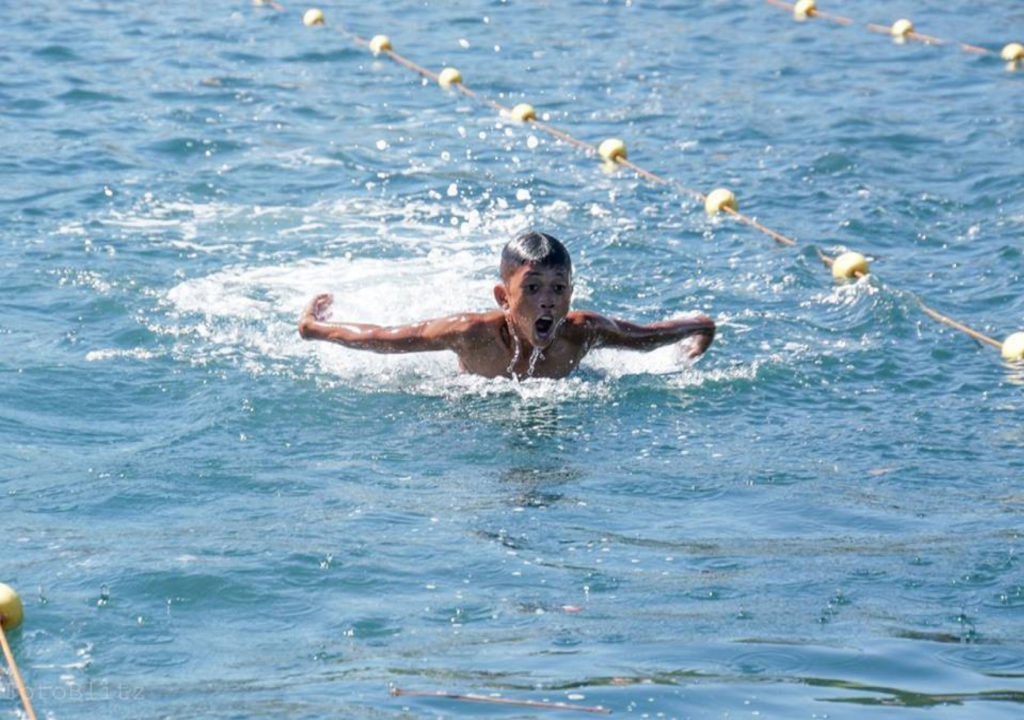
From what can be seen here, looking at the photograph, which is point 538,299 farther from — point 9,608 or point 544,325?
point 9,608

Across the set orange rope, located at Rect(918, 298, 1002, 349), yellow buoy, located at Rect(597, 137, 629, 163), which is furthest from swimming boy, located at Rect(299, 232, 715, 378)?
yellow buoy, located at Rect(597, 137, 629, 163)

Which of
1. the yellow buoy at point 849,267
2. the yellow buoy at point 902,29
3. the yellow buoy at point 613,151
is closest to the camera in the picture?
the yellow buoy at point 849,267

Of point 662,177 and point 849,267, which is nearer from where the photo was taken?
point 849,267

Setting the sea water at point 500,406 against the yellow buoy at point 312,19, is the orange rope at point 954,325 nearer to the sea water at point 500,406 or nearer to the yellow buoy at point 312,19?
the sea water at point 500,406

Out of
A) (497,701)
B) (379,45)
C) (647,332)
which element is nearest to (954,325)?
(647,332)

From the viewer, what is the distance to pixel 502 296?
8.14m

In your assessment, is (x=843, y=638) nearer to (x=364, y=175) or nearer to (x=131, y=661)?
(x=131, y=661)

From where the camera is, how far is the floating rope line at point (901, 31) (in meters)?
16.0

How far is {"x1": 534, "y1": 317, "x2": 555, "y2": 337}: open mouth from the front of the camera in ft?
26.0

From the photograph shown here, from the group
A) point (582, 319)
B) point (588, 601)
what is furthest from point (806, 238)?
point (588, 601)

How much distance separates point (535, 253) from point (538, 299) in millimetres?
218

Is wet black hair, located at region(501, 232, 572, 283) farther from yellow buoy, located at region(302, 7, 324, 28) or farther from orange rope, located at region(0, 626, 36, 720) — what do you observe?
yellow buoy, located at region(302, 7, 324, 28)

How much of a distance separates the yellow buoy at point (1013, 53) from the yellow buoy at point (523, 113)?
4.85 metres

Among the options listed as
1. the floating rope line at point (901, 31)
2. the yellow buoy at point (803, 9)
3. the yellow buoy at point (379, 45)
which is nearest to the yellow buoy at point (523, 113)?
the yellow buoy at point (379, 45)
